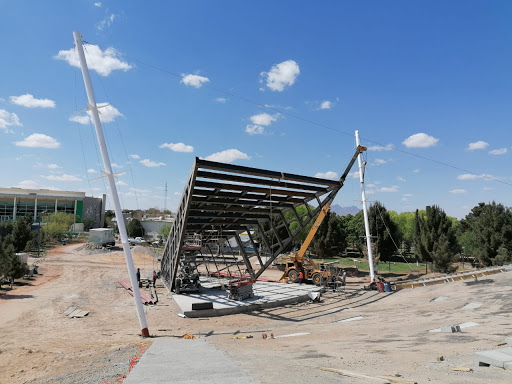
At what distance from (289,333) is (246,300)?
8.41 metres

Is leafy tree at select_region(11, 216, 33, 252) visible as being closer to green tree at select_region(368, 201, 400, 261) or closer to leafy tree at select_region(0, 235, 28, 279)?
leafy tree at select_region(0, 235, 28, 279)

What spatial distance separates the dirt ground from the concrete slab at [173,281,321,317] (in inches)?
29.3

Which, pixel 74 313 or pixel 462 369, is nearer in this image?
pixel 462 369

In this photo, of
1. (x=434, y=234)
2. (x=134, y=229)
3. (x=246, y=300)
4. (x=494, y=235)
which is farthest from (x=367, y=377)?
(x=134, y=229)

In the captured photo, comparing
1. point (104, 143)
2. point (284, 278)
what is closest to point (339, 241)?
point (284, 278)

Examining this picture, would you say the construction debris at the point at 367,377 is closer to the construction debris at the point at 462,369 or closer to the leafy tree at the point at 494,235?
the construction debris at the point at 462,369

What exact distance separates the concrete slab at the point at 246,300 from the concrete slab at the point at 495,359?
15.0 metres

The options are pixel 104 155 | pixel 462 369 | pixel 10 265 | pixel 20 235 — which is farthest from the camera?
pixel 20 235

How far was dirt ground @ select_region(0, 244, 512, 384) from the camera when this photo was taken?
26.6ft

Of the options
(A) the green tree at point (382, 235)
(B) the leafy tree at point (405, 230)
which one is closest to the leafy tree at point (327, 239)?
(A) the green tree at point (382, 235)

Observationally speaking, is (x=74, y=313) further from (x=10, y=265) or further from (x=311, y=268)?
(x=311, y=268)

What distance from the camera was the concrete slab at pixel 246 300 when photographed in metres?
20.3

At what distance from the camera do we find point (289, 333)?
15156 mm

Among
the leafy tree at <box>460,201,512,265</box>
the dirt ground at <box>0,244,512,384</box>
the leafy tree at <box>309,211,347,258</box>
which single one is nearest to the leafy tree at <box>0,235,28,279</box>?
the dirt ground at <box>0,244,512,384</box>
